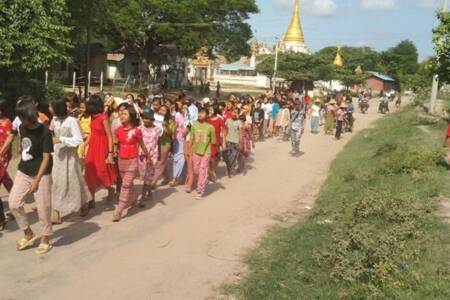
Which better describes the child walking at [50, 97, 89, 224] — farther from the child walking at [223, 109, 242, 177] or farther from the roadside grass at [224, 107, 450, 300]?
the child walking at [223, 109, 242, 177]

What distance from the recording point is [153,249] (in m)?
Result: 6.47

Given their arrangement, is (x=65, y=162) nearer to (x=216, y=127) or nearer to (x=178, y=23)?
(x=216, y=127)

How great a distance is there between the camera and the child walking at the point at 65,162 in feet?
22.2

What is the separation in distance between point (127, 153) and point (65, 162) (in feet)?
→ 2.99

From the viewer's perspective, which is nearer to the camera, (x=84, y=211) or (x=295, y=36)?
(x=84, y=211)

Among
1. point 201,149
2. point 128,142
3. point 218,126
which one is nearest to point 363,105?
point 218,126

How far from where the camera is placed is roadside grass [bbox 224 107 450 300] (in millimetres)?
5105

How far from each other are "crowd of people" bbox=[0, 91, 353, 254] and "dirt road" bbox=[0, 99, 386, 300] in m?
0.27

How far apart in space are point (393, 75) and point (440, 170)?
284 ft

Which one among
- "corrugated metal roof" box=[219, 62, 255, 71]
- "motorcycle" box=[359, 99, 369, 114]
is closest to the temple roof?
"corrugated metal roof" box=[219, 62, 255, 71]

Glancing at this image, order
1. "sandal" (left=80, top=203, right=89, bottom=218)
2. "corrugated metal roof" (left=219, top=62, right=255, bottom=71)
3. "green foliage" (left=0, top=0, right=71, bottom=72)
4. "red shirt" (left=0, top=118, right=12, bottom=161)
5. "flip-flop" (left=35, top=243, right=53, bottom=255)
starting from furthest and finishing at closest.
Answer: "corrugated metal roof" (left=219, top=62, right=255, bottom=71), "green foliage" (left=0, top=0, right=71, bottom=72), "sandal" (left=80, top=203, right=89, bottom=218), "red shirt" (left=0, top=118, right=12, bottom=161), "flip-flop" (left=35, top=243, right=53, bottom=255)

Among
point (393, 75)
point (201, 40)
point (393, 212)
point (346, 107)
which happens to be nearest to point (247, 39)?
point (201, 40)

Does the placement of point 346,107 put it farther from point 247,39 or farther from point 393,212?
point 247,39

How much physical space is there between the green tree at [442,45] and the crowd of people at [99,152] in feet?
25.0
